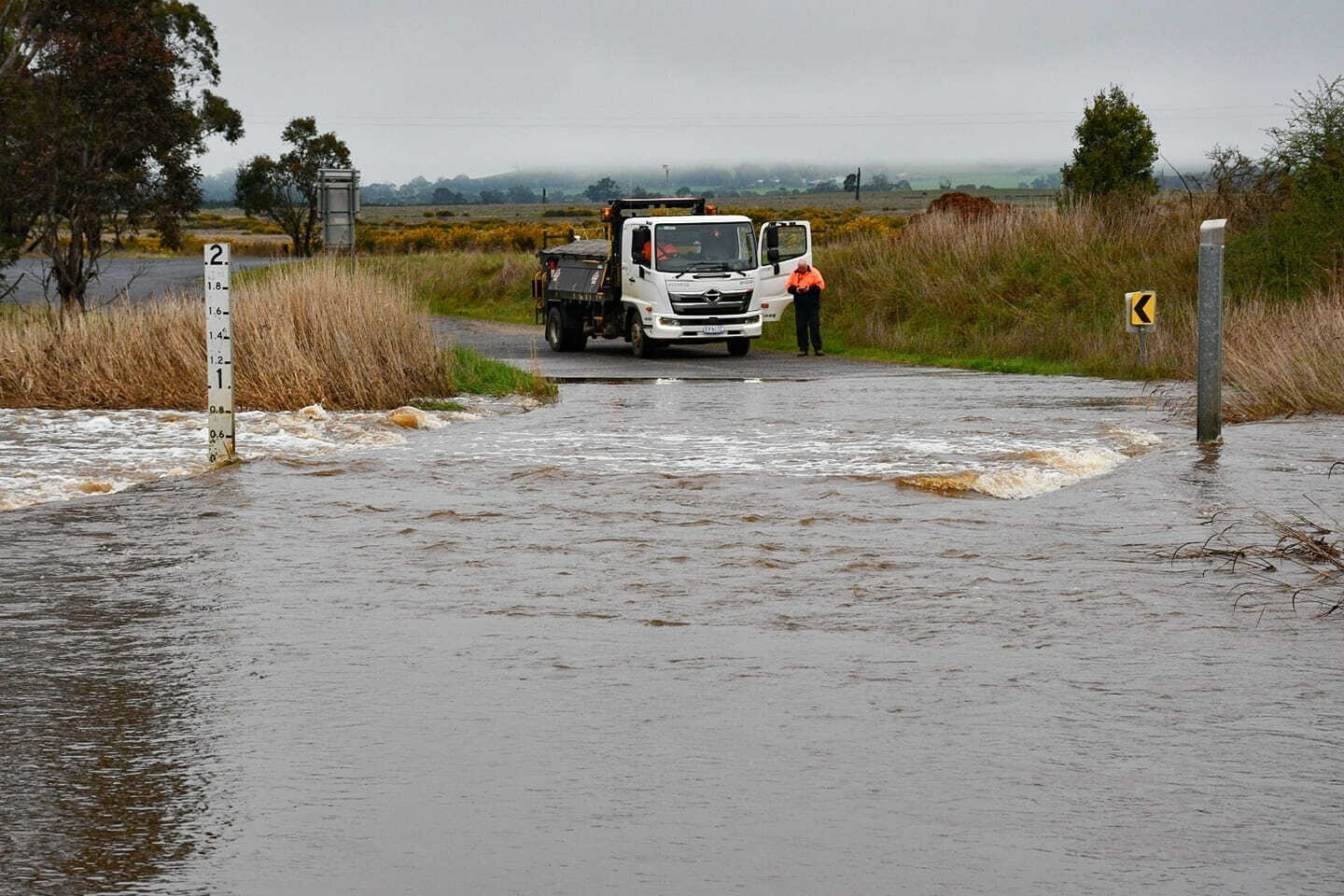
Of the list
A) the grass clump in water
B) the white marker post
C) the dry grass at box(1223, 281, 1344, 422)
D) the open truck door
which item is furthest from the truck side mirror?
the white marker post

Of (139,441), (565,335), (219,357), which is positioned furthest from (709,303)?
(219,357)

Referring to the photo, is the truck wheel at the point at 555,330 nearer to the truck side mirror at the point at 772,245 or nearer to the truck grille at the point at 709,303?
the truck grille at the point at 709,303

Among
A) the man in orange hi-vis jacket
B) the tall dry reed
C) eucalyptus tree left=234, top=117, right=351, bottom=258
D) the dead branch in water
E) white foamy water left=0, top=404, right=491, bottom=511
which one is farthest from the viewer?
eucalyptus tree left=234, top=117, right=351, bottom=258

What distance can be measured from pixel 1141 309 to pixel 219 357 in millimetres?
14026

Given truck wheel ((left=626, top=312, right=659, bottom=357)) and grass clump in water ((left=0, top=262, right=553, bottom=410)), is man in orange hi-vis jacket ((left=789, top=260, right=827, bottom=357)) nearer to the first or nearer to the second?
truck wheel ((left=626, top=312, right=659, bottom=357))

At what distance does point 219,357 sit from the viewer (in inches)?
588

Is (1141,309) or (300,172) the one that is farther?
(300,172)

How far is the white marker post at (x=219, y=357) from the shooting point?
14.9 metres

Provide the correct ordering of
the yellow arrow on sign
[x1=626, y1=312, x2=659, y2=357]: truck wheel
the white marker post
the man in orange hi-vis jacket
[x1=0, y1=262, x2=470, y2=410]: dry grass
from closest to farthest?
the white marker post
[x1=0, y1=262, x2=470, y2=410]: dry grass
the yellow arrow on sign
the man in orange hi-vis jacket
[x1=626, y1=312, x2=659, y2=357]: truck wheel

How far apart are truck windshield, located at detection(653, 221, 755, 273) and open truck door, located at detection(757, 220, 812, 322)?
12.2 inches

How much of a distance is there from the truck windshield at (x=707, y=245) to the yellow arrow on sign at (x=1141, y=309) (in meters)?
10.2

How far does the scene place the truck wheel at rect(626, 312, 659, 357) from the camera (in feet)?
111

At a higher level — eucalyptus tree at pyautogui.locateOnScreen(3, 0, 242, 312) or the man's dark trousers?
eucalyptus tree at pyautogui.locateOnScreen(3, 0, 242, 312)

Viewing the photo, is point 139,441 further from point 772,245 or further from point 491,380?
point 772,245
